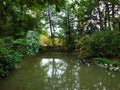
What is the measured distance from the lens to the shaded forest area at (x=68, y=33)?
37.4ft

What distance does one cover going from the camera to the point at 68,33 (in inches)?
1057

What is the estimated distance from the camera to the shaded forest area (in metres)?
11.4

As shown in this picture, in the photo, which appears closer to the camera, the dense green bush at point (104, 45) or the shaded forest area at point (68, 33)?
the shaded forest area at point (68, 33)

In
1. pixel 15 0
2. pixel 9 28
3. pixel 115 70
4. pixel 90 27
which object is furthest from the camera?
pixel 90 27

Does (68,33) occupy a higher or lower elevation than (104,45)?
lower

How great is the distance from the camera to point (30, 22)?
23578 millimetres

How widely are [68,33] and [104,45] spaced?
11.7m

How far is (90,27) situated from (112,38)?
11.7 meters

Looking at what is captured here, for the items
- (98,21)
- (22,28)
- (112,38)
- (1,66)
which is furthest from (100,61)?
(98,21)

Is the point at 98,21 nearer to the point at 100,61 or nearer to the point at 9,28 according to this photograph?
the point at 9,28

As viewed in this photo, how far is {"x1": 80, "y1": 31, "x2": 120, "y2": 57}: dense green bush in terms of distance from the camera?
15461 mm

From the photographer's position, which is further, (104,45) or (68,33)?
(68,33)

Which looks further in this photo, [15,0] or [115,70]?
[115,70]

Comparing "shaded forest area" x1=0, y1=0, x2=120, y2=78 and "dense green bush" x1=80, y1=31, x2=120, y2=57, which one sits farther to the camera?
"dense green bush" x1=80, y1=31, x2=120, y2=57
